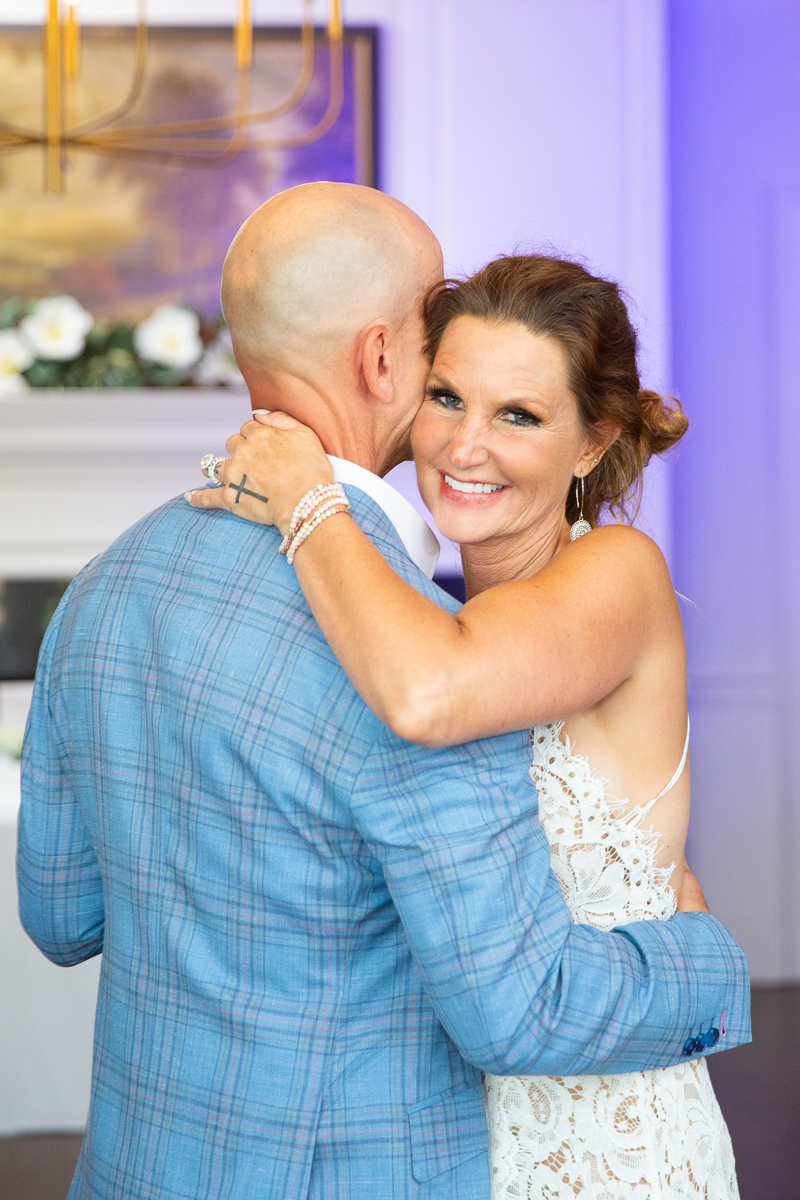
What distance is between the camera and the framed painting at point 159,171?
4.03m

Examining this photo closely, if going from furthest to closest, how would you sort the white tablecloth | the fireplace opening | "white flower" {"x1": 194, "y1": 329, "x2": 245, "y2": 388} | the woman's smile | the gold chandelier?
the fireplace opening < "white flower" {"x1": 194, "y1": 329, "x2": 245, "y2": 388} < the white tablecloth < the gold chandelier < the woman's smile

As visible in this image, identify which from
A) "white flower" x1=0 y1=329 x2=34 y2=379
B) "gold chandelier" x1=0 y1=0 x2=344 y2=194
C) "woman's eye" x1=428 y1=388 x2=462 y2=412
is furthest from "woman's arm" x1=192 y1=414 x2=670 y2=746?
"white flower" x1=0 y1=329 x2=34 y2=379

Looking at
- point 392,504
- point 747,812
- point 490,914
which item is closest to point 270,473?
point 392,504

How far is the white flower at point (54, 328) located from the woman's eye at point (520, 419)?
296 cm

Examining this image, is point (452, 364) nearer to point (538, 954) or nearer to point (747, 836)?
point (538, 954)

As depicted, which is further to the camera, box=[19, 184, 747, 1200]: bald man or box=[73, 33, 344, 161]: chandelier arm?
box=[73, 33, 344, 161]: chandelier arm

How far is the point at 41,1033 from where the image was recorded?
3154 mm

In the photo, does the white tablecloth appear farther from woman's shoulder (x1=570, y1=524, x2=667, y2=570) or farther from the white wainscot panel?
the white wainscot panel

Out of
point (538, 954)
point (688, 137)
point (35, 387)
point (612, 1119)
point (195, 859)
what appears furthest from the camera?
point (688, 137)

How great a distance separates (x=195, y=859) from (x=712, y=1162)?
767 mm

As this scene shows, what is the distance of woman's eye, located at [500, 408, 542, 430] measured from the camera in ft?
4.71

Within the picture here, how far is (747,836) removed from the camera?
178 inches

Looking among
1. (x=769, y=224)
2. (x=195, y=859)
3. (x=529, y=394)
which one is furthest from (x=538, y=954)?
(x=769, y=224)

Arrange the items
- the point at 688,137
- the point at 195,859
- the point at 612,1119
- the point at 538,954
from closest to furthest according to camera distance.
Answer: the point at 538,954
the point at 195,859
the point at 612,1119
the point at 688,137
